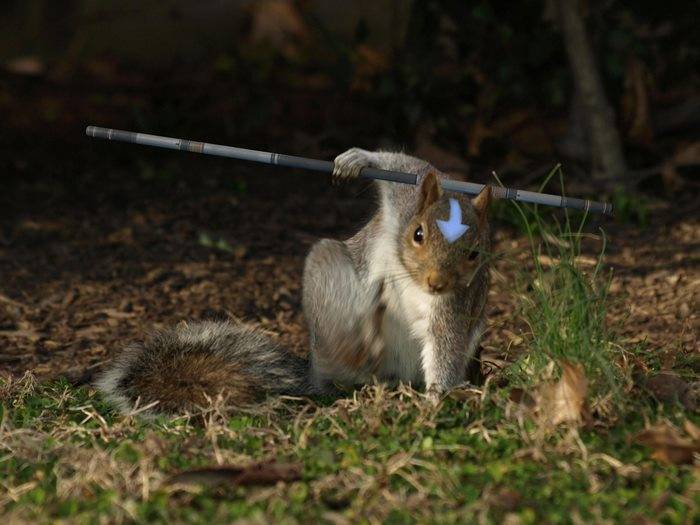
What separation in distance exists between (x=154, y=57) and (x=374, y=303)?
6.45 metres

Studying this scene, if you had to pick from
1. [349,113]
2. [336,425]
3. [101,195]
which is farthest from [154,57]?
[336,425]

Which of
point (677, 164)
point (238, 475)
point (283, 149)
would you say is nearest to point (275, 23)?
point (283, 149)

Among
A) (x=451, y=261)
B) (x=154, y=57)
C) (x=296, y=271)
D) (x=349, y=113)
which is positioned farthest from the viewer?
(x=154, y=57)

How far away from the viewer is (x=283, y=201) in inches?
257

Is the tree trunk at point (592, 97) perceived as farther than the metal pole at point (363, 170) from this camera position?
Yes

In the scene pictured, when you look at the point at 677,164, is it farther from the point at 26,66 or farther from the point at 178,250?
the point at 26,66

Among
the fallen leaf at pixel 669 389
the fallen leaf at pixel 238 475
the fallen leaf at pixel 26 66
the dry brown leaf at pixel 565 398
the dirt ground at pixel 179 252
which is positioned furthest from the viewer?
the fallen leaf at pixel 26 66

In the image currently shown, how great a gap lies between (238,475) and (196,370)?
2.73 ft

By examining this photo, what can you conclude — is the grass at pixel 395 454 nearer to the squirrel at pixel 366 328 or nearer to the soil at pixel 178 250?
the squirrel at pixel 366 328

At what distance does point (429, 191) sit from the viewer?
367 centimetres

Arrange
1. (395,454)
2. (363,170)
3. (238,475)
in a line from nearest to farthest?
(238,475) < (395,454) < (363,170)

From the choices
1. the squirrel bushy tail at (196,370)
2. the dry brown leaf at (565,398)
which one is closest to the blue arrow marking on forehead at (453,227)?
the dry brown leaf at (565,398)

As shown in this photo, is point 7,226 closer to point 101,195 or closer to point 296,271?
point 101,195

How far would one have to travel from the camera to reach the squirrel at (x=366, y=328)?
3596 mm
